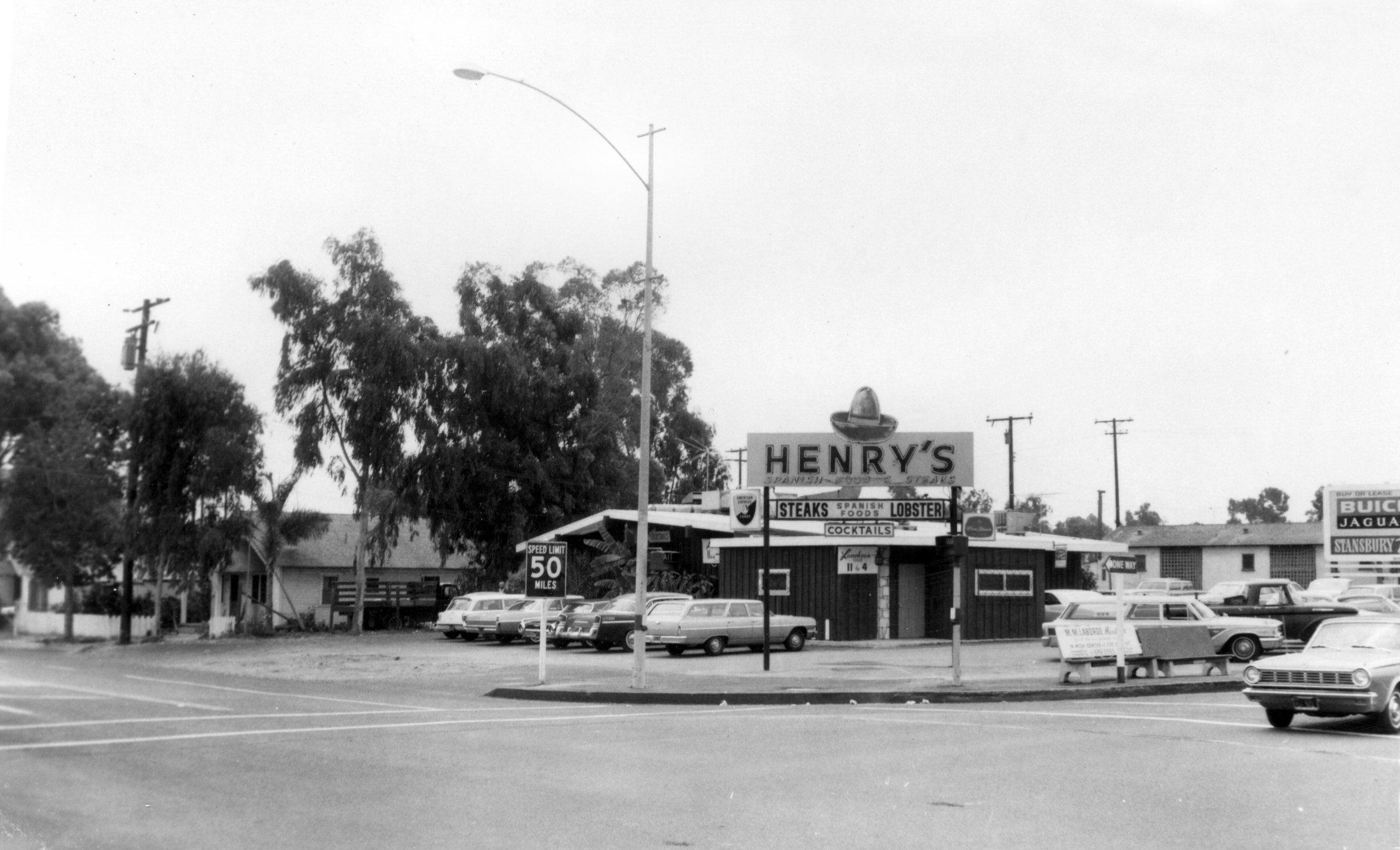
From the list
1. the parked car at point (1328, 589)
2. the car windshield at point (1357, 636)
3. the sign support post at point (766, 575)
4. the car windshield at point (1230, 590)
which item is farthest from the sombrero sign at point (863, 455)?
the parked car at point (1328, 589)

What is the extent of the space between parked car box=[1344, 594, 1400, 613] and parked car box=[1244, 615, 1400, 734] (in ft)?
69.6

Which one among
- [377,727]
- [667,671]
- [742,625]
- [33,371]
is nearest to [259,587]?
[742,625]

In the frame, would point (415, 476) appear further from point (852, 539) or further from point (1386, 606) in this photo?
point (1386, 606)

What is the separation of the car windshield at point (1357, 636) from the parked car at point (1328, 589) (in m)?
19.2

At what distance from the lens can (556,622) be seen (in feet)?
120

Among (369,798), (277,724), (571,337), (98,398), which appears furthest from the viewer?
(571,337)

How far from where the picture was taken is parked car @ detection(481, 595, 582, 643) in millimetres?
38562

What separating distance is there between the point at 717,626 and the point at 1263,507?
372ft

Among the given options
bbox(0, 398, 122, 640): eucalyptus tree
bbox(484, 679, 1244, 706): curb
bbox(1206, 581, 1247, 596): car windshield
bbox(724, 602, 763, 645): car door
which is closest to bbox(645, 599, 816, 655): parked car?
bbox(724, 602, 763, 645): car door

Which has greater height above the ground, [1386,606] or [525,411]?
[525,411]

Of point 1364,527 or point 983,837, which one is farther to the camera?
point 1364,527

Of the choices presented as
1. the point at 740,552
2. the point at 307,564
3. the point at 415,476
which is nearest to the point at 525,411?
the point at 415,476

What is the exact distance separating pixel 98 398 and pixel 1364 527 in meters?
19.3

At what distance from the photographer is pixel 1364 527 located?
20359 millimetres
